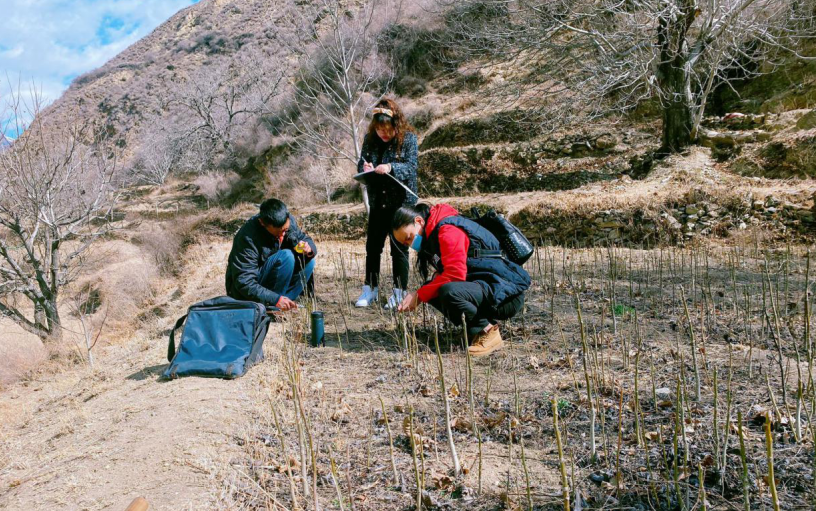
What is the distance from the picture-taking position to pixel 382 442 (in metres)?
2.72

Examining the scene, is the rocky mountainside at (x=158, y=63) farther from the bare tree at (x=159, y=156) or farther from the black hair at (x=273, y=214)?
the black hair at (x=273, y=214)

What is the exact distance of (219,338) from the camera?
3799mm

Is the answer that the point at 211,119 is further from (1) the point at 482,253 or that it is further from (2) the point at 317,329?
(1) the point at 482,253

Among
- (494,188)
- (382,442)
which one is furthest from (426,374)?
(494,188)

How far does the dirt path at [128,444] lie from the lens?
2373mm

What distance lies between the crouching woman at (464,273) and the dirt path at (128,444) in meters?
1.34

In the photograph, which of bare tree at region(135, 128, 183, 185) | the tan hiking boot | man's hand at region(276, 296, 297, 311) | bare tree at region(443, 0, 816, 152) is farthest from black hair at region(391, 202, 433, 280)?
bare tree at region(135, 128, 183, 185)

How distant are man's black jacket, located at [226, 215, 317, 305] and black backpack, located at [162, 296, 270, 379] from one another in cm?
44

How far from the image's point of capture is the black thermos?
4.17m

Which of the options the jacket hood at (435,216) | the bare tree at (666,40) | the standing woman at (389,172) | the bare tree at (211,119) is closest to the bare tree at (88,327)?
Answer: the standing woman at (389,172)

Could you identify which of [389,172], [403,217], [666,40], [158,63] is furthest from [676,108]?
[158,63]

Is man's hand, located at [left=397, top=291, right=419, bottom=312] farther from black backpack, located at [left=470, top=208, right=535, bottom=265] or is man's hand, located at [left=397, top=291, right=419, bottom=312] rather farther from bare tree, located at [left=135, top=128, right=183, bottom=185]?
bare tree, located at [left=135, top=128, right=183, bottom=185]

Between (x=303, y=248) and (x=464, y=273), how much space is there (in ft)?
6.04

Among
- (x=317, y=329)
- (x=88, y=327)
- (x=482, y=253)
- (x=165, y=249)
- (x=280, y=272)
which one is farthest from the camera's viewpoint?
(x=165, y=249)
